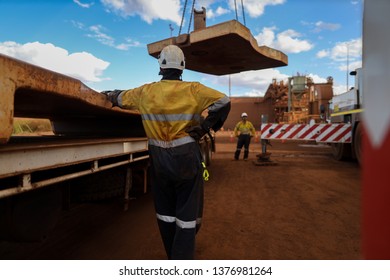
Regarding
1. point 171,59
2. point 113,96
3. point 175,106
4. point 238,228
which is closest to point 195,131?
point 175,106

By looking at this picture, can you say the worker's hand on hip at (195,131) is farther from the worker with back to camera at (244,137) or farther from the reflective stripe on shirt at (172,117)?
the worker with back to camera at (244,137)

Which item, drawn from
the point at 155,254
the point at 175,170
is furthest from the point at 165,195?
the point at 155,254

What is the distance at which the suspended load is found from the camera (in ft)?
13.0

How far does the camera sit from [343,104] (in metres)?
8.72

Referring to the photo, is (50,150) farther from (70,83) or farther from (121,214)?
(121,214)

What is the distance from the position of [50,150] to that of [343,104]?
8.91 m

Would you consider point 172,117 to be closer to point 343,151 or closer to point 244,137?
point 244,137

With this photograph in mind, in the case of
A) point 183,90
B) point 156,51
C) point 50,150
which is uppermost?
A: point 156,51

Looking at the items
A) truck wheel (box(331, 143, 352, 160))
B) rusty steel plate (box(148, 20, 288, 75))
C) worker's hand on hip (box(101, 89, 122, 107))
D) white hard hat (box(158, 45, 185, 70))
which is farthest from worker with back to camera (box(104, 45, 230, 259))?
truck wheel (box(331, 143, 352, 160))

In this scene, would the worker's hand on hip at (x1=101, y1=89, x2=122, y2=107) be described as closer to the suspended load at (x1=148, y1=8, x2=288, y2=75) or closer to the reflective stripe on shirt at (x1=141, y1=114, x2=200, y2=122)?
the reflective stripe on shirt at (x1=141, y1=114, x2=200, y2=122)

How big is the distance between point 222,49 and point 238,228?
270 centimetres

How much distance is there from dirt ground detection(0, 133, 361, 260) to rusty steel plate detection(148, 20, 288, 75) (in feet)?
7.85

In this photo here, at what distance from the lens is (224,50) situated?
14.7ft
